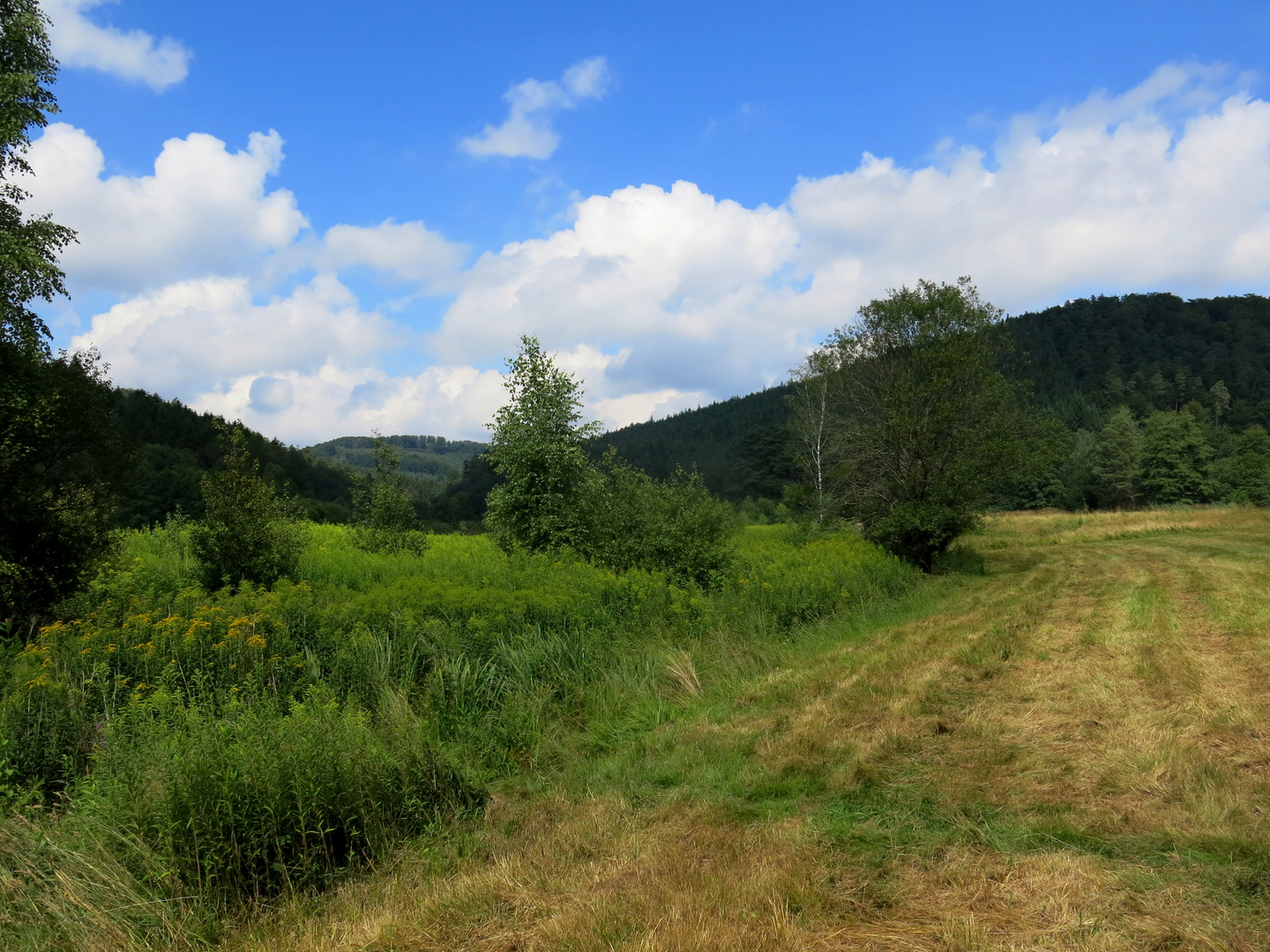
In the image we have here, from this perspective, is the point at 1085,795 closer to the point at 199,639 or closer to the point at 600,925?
the point at 600,925

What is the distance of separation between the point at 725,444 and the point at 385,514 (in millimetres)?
96471

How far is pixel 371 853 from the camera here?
436 cm

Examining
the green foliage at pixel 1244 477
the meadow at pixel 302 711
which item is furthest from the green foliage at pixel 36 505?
the green foliage at pixel 1244 477

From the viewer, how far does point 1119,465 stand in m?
62.0

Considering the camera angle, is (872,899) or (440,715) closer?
(872,899)

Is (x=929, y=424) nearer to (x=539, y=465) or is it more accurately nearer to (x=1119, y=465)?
(x=539, y=465)

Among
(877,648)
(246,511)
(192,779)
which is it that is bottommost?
(877,648)

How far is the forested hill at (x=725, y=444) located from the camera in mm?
72812

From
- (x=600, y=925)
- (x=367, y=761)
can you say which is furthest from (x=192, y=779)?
(x=600, y=925)

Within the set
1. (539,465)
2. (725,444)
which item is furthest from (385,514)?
(725,444)

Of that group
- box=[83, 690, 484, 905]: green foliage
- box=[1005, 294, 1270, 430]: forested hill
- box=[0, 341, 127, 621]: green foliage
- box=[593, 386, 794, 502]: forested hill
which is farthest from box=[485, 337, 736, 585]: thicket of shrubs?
box=[1005, 294, 1270, 430]: forested hill

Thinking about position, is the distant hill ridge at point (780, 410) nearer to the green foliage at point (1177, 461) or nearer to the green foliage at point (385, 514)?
the green foliage at point (1177, 461)

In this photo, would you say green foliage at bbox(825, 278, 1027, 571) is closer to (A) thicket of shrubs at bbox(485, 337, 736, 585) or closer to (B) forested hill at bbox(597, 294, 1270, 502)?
(A) thicket of shrubs at bbox(485, 337, 736, 585)

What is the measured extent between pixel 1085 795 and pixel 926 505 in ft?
53.4
